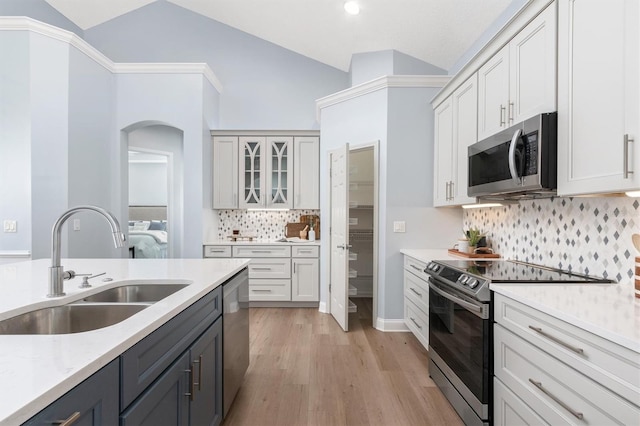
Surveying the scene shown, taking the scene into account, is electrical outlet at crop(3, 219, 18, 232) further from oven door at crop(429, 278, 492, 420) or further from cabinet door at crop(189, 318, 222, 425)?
oven door at crop(429, 278, 492, 420)

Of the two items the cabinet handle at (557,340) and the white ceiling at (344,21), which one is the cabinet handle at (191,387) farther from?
the white ceiling at (344,21)

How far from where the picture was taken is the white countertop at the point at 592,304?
1094 mm

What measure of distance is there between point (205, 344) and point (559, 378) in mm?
1527

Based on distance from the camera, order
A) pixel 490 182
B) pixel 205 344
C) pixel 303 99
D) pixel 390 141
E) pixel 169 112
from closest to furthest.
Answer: pixel 205 344 < pixel 490 182 < pixel 390 141 < pixel 169 112 < pixel 303 99

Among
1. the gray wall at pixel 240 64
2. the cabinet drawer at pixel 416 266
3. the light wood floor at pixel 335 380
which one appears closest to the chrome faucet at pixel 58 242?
the light wood floor at pixel 335 380

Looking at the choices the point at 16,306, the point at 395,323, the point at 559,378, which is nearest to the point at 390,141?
the point at 395,323

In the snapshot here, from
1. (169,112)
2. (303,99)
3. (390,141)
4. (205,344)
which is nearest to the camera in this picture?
(205,344)

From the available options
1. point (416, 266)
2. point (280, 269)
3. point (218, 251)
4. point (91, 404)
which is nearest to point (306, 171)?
point (280, 269)

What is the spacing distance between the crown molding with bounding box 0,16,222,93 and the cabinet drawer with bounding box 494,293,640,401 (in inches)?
178

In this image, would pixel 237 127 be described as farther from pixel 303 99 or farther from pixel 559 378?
pixel 559 378

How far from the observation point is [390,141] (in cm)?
376

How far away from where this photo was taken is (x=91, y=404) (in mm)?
833

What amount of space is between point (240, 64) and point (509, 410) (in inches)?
212

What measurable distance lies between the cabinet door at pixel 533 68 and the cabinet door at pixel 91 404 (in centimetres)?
222
